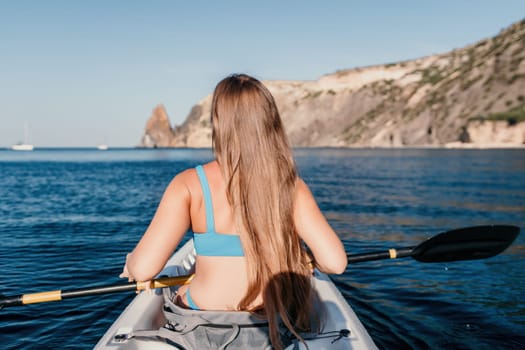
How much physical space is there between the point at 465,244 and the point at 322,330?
1920 mm

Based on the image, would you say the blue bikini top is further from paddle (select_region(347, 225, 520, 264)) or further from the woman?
paddle (select_region(347, 225, 520, 264))

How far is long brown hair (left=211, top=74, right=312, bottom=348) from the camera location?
8.02 ft

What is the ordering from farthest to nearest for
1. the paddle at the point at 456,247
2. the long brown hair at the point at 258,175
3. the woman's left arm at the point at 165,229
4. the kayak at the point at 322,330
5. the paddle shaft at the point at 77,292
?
the paddle at the point at 456,247 → the paddle shaft at the point at 77,292 → the kayak at the point at 322,330 → the long brown hair at the point at 258,175 → the woman's left arm at the point at 165,229

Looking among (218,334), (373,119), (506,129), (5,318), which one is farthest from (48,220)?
(373,119)

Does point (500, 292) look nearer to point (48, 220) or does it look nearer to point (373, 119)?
point (48, 220)

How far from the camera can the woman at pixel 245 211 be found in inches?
93.4

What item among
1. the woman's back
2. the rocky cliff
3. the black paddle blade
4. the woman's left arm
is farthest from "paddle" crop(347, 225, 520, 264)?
the rocky cliff

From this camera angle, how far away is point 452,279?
8227 millimetres

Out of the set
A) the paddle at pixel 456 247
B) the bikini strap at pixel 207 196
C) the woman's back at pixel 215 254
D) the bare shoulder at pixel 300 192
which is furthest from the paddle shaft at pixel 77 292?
the bare shoulder at pixel 300 192

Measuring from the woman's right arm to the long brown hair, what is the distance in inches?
1.8

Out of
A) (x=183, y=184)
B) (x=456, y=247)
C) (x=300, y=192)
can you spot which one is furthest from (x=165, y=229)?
(x=456, y=247)

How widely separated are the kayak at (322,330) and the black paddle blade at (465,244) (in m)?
1.01

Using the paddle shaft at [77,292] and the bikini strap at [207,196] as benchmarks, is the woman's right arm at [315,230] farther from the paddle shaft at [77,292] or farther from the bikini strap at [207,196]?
the paddle shaft at [77,292]

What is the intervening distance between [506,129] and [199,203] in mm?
76575
